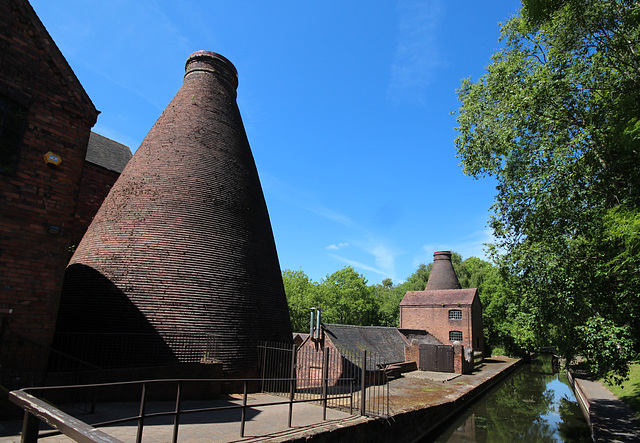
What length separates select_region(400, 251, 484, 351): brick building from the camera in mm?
29328

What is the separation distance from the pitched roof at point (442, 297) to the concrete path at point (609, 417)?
40.0 feet

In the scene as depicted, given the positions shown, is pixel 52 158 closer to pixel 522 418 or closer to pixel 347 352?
pixel 347 352

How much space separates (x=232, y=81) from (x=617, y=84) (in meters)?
12.0

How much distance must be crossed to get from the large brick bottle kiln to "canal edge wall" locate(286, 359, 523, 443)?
3141mm

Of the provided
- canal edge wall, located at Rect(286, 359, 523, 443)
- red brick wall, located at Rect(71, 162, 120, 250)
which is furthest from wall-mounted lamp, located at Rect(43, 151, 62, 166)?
red brick wall, located at Rect(71, 162, 120, 250)

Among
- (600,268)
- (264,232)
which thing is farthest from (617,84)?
(264,232)

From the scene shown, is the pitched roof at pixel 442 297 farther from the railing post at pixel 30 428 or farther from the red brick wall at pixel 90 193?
the railing post at pixel 30 428

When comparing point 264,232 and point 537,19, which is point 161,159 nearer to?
point 264,232

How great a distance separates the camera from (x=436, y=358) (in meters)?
22.6

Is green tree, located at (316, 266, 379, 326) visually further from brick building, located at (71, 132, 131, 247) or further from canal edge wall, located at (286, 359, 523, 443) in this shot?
brick building, located at (71, 132, 131, 247)

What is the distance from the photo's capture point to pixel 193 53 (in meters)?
13.1

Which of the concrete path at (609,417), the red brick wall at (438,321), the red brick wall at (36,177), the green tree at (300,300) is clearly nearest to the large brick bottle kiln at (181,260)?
the red brick wall at (36,177)

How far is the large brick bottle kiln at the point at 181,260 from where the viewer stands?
333 inches

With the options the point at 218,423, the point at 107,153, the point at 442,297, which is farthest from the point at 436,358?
the point at 107,153
